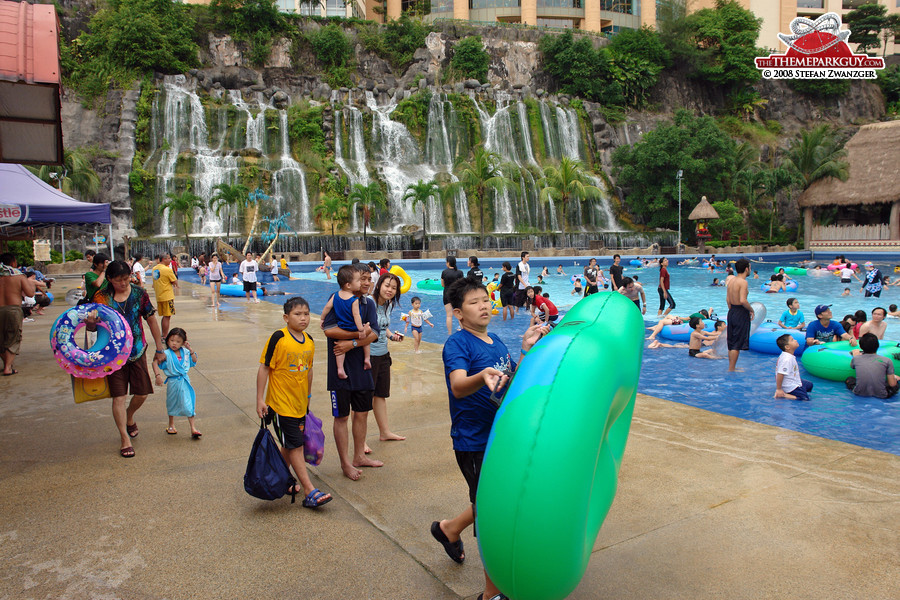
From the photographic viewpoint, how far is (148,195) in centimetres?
4081

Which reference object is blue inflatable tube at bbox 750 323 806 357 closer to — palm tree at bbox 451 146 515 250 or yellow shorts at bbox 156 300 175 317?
yellow shorts at bbox 156 300 175 317

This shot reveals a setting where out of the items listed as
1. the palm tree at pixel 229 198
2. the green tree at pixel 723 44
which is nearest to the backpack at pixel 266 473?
the palm tree at pixel 229 198

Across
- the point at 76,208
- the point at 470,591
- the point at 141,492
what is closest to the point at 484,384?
the point at 470,591

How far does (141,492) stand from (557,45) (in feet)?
193

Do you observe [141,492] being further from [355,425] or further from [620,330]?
[620,330]

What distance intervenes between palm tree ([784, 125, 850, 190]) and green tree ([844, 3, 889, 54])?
1013 inches

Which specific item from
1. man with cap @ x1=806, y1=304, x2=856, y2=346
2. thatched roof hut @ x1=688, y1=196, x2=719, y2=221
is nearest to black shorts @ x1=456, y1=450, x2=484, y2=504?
man with cap @ x1=806, y1=304, x2=856, y2=346

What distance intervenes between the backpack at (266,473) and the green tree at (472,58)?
183 ft

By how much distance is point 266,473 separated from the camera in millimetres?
3971

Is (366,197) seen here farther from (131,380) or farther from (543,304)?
(131,380)

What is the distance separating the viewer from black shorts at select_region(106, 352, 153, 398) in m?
5.29

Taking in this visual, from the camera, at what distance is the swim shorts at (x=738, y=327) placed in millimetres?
9172

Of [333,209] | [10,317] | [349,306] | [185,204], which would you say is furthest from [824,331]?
[185,204]

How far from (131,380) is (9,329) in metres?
4.31
